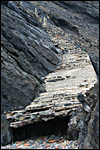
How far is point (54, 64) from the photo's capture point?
2239 centimetres

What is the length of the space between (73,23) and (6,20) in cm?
2479

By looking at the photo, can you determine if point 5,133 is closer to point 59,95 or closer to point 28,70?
point 59,95

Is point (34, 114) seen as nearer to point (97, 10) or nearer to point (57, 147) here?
point (57, 147)

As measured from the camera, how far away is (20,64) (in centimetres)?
1633

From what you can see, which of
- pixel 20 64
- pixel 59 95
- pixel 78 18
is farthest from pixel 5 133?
pixel 78 18

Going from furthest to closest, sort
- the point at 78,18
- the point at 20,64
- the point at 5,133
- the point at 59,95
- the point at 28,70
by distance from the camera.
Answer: the point at 78,18 < the point at 28,70 < the point at 20,64 < the point at 59,95 < the point at 5,133

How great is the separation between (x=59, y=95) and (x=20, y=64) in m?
4.12

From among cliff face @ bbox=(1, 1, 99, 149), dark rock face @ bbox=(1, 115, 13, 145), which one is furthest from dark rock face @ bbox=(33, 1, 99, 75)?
dark rock face @ bbox=(1, 115, 13, 145)

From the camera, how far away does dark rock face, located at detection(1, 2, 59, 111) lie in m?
13.5

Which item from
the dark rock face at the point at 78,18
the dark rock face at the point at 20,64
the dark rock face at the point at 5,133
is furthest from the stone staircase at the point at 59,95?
the dark rock face at the point at 78,18

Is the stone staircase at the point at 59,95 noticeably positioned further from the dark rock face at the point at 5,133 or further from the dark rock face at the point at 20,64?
the dark rock face at the point at 20,64

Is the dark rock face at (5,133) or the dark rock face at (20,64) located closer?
the dark rock face at (5,133)

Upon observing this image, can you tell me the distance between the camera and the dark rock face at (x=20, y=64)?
13.5m

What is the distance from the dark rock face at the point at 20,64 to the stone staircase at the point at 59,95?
707mm
